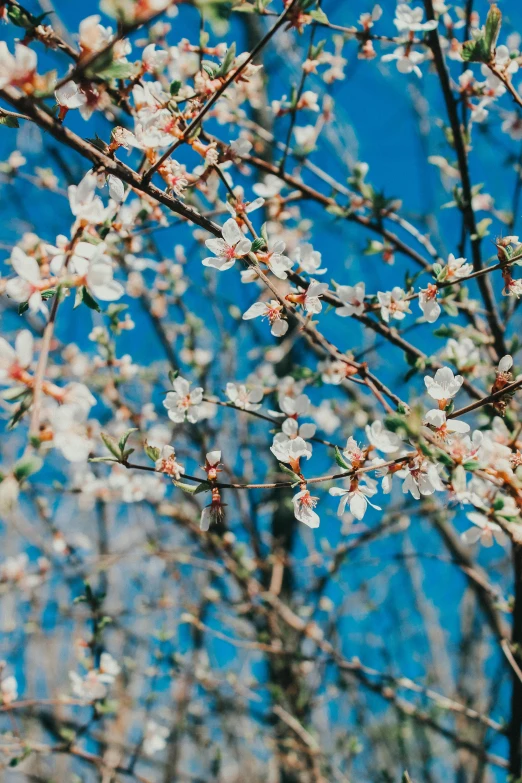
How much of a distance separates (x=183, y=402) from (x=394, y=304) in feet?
1.96

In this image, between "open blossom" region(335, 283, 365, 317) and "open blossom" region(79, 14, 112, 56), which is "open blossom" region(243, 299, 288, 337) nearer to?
"open blossom" region(335, 283, 365, 317)

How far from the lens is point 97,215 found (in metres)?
0.87

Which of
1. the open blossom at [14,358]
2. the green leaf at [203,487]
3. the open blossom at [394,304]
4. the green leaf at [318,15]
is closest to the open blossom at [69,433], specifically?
the open blossom at [14,358]

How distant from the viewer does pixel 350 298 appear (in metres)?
1.27

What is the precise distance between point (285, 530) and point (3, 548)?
4.11 meters

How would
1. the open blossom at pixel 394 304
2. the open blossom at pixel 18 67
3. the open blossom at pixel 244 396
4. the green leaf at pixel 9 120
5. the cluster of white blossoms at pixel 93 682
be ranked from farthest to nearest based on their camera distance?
the cluster of white blossoms at pixel 93 682, the open blossom at pixel 244 396, the open blossom at pixel 394 304, the green leaf at pixel 9 120, the open blossom at pixel 18 67

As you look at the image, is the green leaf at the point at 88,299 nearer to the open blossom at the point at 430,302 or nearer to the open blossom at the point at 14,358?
the open blossom at the point at 14,358

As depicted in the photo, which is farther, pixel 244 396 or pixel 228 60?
pixel 244 396

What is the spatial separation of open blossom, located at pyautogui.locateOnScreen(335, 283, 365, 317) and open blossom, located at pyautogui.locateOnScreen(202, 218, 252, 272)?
30 centimetres

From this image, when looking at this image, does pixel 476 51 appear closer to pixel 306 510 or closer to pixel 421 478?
pixel 421 478

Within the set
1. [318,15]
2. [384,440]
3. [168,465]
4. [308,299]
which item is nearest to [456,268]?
[308,299]

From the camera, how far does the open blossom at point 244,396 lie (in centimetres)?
144

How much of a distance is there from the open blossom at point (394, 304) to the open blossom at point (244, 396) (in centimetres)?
40

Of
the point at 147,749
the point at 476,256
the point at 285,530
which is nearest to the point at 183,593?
the point at 285,530
